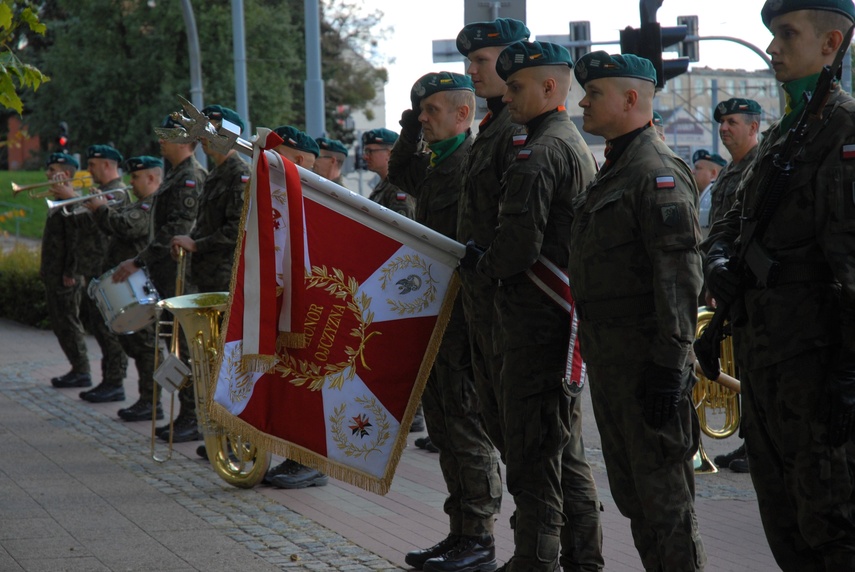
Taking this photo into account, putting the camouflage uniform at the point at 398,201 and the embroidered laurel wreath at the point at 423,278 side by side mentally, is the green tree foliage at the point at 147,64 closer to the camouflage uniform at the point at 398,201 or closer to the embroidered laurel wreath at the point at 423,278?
the camouflage uniform at the point at 398,201

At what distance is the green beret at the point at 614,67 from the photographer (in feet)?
13.9

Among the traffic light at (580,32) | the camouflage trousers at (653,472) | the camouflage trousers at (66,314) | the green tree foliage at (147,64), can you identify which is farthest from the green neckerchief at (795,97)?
the green tree foliage at (147,64)

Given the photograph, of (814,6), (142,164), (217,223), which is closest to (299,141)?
(217,223)

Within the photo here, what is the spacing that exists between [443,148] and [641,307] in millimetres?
1825

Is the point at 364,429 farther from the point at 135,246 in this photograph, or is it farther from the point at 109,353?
the point at 109,353

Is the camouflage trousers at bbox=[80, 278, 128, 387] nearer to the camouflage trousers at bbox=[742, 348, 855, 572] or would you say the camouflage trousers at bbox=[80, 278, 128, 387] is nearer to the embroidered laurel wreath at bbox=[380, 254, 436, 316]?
the embroidered laurel wreath at bbox=[380, 254, 436, 316]

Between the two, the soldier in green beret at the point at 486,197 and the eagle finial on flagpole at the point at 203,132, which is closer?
the soldier in green beret at the point at 486,197

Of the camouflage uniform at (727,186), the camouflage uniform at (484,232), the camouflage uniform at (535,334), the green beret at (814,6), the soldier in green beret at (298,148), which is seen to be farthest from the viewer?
the camouflage uniform at (727,186)

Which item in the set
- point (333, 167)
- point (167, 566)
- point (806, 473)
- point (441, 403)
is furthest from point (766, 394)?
point (333, 167)

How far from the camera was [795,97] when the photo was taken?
3.67 m

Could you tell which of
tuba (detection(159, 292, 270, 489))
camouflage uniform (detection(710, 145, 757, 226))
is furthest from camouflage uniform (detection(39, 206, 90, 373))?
camouflage uniform (detection(710, 145, 757, 226))

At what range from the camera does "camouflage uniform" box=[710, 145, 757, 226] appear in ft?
25.1

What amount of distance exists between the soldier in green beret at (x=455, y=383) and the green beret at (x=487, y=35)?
1.18 ft

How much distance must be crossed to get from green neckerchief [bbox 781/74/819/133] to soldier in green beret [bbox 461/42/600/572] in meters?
1.05
